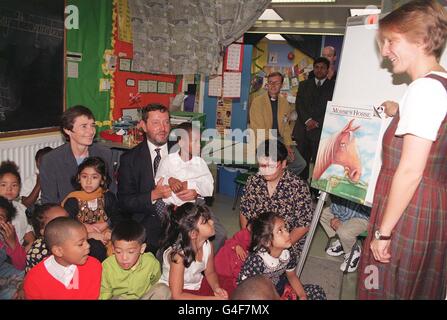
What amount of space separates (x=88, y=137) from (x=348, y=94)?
1546 millimetres

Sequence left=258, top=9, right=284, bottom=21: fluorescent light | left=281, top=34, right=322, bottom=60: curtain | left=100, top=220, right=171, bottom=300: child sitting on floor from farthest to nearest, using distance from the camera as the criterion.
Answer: left=281, top=34, right=322, bottom=60: curtain, left=258, top=9, right=284, bottom=21: fluorescent light, left=100, top=220, right=171, bottom=300: child sitting on floor

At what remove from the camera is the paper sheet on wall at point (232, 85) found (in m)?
4.73

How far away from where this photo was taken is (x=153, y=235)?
228cm

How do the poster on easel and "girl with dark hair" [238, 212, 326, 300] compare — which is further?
"girl with dark hair" [238, 212, 326, 300]

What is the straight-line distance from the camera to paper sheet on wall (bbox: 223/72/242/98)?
4727mm

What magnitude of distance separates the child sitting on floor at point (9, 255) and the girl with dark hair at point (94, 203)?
30cm

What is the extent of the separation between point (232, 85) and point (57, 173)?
9.67 feet

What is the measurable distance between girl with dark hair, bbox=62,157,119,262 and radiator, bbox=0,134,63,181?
899 millimetres

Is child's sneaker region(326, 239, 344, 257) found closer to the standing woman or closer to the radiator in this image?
the standing woman

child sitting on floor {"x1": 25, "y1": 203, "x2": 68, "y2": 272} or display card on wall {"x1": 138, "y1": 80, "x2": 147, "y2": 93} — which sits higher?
display card on wall {"x1": 138, "y1": 80, "x2": 147, "y2": 93}

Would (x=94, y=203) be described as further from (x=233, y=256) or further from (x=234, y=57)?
(x=234, y=57)

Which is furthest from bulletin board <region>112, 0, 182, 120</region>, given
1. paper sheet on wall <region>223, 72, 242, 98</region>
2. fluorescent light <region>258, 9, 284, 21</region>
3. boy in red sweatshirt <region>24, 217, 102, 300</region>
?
fluorescent light <region>258, 9, 284, 21</region>
